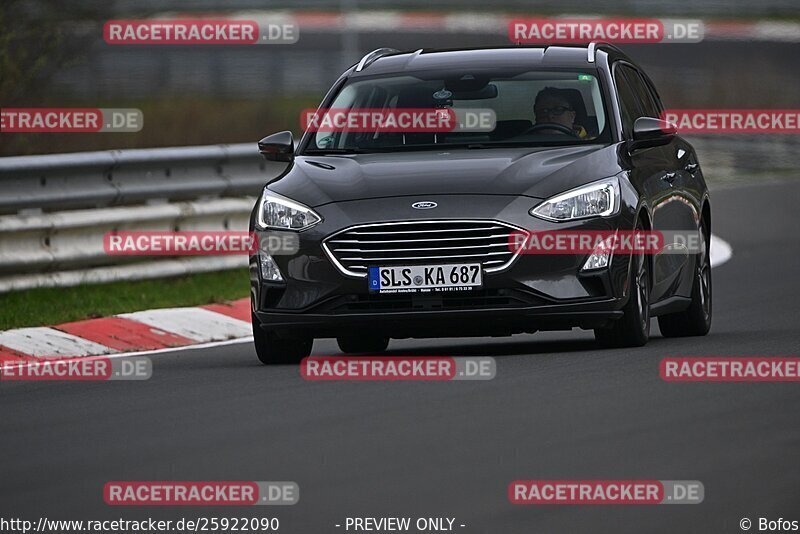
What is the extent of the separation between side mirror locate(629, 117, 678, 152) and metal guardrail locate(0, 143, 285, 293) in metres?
5.24

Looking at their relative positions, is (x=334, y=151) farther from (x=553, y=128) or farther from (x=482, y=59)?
(x=553, y=128)

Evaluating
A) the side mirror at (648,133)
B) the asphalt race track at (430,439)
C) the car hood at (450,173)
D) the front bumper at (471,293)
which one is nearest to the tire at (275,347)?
the asphalt race track at (430,439)

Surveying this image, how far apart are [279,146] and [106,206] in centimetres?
477

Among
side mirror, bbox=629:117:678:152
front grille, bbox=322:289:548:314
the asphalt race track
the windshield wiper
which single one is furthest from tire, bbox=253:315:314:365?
side mirror, bbox=629:117:678:152

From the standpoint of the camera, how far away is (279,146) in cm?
1171

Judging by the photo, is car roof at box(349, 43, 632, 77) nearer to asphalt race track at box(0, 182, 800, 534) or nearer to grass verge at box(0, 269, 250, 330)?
asphalt race track at box(0, 182, 800, 534)

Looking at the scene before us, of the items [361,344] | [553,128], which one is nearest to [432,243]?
[553,128]

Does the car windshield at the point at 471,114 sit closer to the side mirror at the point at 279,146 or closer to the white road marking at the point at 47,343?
the side mirror at the point at 279,146

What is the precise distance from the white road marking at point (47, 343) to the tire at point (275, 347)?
142 cm

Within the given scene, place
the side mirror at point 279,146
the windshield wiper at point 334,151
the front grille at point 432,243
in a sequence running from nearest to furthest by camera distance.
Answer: the front grille at point 432,243 → the windshield wiper at point 334,151 → the side mirror at point 279,146

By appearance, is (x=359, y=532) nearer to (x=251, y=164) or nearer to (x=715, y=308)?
(x=715, y=308)

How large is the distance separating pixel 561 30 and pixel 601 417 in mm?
37756

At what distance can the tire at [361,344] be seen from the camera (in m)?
12.1

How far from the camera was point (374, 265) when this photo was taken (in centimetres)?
1058
